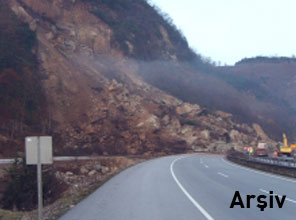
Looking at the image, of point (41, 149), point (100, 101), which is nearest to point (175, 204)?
point (41, 149)

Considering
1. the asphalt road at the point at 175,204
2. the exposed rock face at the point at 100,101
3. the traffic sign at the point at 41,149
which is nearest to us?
the traffic sign at the point at 41,149

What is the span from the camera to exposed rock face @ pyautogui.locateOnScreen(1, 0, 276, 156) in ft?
153

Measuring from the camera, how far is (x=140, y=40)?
72.0 metres

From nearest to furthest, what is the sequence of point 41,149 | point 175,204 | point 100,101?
point 41,149 < point 175,204 < point 100,101

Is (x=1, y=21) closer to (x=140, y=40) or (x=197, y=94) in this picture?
(x=140, y=40)

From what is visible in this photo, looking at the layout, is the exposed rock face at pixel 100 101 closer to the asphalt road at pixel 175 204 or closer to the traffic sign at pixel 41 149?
the asphalt road at pixel 175 204

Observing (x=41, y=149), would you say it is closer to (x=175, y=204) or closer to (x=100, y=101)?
(x=175, y=204)

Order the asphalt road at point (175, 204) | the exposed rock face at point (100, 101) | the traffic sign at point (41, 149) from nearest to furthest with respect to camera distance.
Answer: the traffic sign at point (41, 149) < the asphalt road at point (175, 204) < the exposed rock face at point (100, 101)

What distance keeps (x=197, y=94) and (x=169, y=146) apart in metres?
24.6

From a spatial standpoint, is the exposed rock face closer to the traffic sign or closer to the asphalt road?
the asphalt road

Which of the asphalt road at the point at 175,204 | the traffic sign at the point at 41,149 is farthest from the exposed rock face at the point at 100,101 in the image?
the traffic sign at the point at 41,149

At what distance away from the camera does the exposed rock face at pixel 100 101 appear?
4656cm

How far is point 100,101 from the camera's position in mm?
51250

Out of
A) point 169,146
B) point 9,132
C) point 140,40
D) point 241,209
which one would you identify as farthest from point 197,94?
point 241,209
